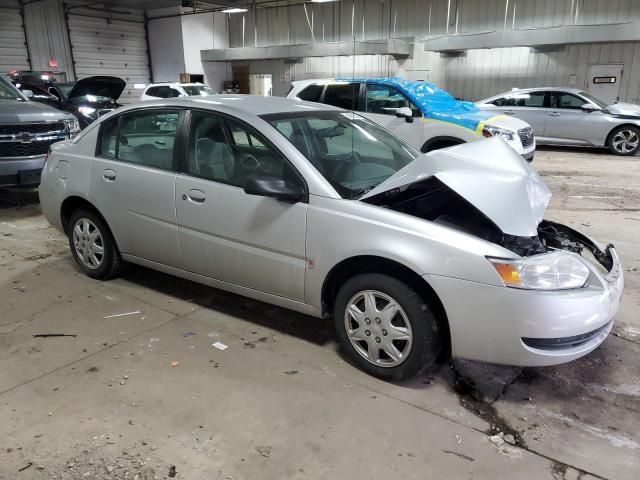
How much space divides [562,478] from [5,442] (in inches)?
101

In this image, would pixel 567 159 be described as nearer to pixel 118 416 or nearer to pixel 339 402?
pixel 339 402

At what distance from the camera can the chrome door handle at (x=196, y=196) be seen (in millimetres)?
3426

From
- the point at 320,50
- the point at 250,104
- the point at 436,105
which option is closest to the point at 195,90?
the point at 320,50

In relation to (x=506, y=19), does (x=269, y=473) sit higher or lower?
lower

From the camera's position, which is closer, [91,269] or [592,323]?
[592,323]

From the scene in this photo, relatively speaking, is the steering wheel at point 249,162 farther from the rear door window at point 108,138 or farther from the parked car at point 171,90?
the parked car at point 171,90

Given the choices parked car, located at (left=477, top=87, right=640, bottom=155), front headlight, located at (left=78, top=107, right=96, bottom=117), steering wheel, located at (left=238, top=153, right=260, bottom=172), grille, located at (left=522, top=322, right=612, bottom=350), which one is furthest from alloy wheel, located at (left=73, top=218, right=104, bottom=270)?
parked car, located at (left=477, top=87, right=640, bottom=155)

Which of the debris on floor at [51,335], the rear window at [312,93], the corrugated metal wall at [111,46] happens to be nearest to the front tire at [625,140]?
the rear window at [312,93]

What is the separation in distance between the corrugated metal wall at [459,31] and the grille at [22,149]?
9478mm

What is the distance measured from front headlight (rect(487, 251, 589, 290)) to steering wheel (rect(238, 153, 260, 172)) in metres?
1.58

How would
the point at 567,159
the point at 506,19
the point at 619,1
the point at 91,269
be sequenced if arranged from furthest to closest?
the point at 506,19
the point at 619,1
the point at 567,159
the point at 91,269

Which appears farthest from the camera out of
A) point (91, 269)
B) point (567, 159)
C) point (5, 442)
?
point (567, 159)

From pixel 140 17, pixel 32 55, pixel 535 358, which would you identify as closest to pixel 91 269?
pixel 535 358

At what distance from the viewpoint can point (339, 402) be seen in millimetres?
2758
